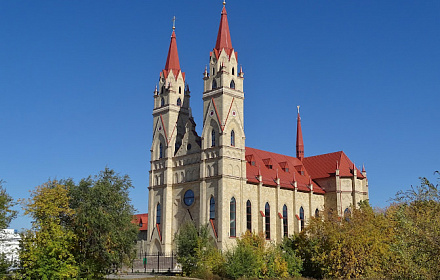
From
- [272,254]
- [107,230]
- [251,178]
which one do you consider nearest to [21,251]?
[107,230]

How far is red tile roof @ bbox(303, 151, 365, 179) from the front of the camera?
78.5 meters

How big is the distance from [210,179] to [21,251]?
29670 millimetres

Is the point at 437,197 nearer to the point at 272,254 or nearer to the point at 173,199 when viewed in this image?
the point at 272,254

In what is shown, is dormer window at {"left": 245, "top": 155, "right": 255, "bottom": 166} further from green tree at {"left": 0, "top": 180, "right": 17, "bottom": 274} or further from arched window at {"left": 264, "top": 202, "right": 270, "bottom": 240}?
green tree at {"left": 0, "top": 180, "right": 17, "bottom": 274}

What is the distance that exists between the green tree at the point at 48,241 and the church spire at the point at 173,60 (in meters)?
36.7

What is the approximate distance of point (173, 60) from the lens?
244 ft

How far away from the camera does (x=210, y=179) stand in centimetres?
6359

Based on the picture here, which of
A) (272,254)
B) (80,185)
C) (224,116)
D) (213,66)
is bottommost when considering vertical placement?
(272,254)

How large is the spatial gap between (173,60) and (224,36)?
32.7ft

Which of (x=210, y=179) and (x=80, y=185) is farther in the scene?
(x=210, y=179)

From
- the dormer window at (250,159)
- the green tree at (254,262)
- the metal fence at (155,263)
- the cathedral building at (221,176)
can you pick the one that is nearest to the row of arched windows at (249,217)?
the cathedral building at (221,176)

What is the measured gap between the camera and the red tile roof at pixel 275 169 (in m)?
68.8

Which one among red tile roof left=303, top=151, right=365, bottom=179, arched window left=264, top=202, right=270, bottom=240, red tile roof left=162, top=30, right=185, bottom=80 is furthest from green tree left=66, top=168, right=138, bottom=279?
red tile roof left=303, top=151, right=365, bottom=179

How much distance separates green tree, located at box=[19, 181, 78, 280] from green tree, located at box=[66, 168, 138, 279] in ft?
3.14
